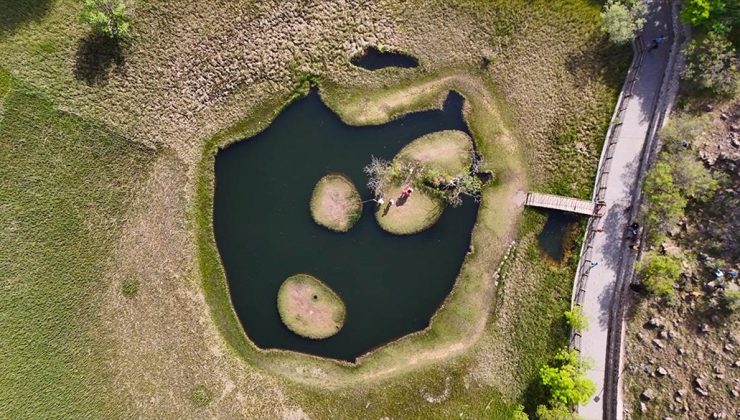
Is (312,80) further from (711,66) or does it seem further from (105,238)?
(711,66)

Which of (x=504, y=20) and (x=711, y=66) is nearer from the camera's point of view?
(x=711, y=66)

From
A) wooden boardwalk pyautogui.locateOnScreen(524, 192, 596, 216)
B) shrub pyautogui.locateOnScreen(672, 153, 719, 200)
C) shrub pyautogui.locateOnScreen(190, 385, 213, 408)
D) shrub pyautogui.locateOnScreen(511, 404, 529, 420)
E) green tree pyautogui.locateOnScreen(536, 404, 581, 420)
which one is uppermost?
shrub pyautogui.locateOnScreen(672, 153, 719, 200)

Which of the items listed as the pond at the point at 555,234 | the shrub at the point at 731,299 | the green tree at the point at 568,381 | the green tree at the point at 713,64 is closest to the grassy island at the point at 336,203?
the pond at the point at 555,234

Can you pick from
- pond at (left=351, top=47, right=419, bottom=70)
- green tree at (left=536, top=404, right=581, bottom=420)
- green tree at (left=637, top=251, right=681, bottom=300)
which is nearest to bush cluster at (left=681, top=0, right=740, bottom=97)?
green tree at (left=637, top=251, right=681, bottom=300)

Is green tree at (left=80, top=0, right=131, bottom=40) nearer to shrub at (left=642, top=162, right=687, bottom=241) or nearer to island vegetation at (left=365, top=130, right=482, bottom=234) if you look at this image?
island vegetation at (left=365, top=130, right=482, bottom=234)

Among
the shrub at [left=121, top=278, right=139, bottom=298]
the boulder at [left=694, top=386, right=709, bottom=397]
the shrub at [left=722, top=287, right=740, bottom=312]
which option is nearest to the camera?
the shrub at [left=722, top=287, right=740, bottom=312]

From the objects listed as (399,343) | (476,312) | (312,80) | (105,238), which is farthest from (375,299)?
(105,238)
